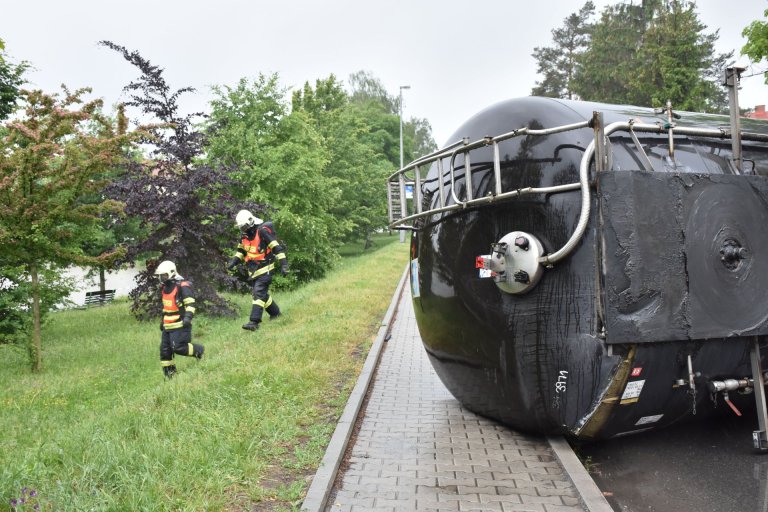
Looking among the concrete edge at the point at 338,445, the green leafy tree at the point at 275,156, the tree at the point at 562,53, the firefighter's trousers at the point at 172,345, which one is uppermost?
the tree at the point at 562,53

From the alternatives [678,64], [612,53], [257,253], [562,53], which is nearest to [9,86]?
[257,253]

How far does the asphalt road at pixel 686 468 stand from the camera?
14.1ft

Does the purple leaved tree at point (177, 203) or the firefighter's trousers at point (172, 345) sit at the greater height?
the purple leaved tree at point (177, 203)

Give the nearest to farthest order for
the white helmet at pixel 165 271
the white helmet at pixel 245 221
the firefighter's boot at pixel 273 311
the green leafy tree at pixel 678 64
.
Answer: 1. the white helmet at pixel 165 271
2. the white helmet at pixel 245 221
3. the firefighter's boot at pixel 273 311
4. the green leafy tree at pixel 678 64

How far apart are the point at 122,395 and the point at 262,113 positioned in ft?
46.4

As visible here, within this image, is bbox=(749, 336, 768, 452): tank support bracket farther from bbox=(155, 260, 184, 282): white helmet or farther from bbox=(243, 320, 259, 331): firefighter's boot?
bbox=(243, 320, 259, 331): firefighter's boot

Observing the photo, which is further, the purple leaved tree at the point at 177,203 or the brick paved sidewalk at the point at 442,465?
the purple leaved tree at the point at 177,203

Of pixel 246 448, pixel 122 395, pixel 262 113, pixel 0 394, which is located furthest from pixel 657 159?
pixel 262 113

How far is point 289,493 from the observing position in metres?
4.12

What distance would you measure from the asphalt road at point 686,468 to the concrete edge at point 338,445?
1.96 metres

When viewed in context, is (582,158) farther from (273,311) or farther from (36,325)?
(36,325)

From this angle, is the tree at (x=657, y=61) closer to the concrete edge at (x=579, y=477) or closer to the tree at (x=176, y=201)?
the tree at (x=176, y=201)

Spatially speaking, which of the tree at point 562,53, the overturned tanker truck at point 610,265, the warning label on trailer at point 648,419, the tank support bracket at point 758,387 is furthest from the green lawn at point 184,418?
the tree at point 562,53

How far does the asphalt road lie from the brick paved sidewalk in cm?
44
